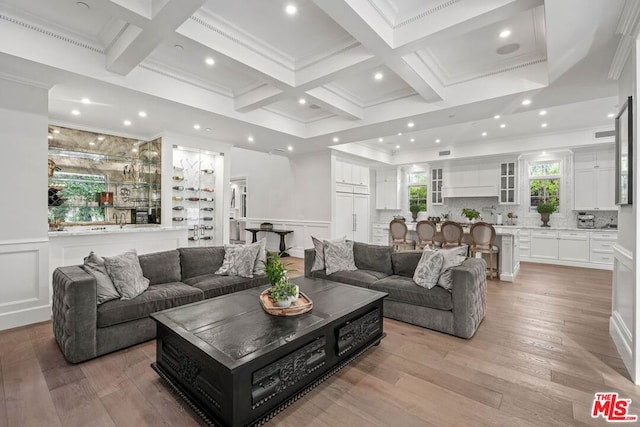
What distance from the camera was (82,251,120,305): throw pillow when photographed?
9.04ft

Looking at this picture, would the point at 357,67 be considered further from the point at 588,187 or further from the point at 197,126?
the point at 588,187

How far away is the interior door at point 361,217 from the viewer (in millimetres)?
8820

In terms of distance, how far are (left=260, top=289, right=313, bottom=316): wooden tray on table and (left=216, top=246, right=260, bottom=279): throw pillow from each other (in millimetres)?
1411

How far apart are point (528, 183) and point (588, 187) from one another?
3.86 feet

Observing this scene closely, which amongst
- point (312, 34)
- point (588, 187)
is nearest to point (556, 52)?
point (312, 34)

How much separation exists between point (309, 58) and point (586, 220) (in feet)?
24.2

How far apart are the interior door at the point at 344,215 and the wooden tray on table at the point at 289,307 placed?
205 inches

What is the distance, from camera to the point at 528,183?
772 centimetres

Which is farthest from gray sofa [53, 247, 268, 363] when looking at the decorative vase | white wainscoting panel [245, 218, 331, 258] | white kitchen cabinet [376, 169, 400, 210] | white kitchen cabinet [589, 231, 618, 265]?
white kitchen cabinet [589, 231, 618, 265]

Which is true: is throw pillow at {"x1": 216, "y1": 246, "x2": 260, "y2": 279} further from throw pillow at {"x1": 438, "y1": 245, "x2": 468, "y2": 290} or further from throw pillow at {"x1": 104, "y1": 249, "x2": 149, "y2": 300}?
throw pillow at {"x1": 438, "y1": 245, "x2": 468, "y2": 290}

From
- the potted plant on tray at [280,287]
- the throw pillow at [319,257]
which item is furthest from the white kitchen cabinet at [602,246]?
the potted plant on tray at [280,287]

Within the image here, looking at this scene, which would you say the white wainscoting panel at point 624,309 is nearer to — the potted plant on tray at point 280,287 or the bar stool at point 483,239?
the bar stool at point 483,239

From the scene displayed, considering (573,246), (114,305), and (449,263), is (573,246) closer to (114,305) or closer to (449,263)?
(449,263)

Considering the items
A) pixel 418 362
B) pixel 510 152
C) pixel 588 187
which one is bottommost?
pixel 418 362
